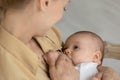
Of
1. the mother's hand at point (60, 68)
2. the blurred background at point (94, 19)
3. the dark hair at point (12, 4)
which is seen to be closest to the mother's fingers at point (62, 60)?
the mother's hand at point (60, 68)

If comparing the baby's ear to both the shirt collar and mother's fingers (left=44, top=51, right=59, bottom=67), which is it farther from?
the shirt collar

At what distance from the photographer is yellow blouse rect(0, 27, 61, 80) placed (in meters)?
0.92

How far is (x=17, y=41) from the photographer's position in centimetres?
95

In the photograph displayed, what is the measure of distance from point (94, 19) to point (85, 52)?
0.97m

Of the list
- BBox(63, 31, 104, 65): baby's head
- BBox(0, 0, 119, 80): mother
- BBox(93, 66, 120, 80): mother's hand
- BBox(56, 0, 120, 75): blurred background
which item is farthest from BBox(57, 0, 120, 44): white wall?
BBox(0, 0, 119, 80): mother

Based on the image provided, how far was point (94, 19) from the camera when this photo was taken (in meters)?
2.21

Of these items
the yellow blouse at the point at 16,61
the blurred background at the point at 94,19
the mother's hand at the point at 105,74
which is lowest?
the blurred background at the point at 94,19

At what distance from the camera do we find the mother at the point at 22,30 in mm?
916

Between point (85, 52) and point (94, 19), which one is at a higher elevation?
point (85, 52)

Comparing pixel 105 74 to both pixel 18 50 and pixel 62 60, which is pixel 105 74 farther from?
pixel 18 50

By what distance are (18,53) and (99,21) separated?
133 centimetres

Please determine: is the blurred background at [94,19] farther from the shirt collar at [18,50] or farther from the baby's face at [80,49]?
the shirt collar at [18,50]

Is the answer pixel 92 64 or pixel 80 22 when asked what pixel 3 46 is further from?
pixel 80 22

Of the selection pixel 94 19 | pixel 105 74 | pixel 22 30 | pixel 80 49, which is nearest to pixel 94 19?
pixel 94 19
